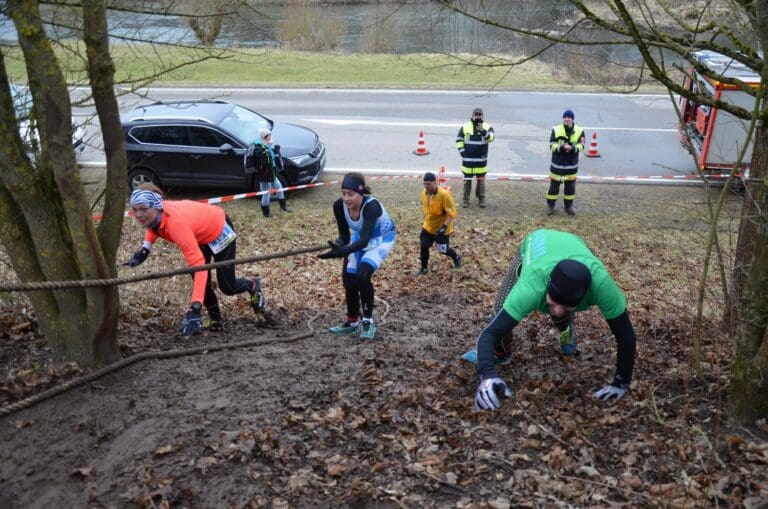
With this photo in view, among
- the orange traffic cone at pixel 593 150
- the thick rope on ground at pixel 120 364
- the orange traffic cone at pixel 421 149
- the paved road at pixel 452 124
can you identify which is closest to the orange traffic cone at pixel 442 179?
the paved road at pixel 452 124

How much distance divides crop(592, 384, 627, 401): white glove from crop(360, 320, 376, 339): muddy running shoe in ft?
8.62

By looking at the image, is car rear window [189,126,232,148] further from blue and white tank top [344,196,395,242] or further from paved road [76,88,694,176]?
blue and white tank top [344,196,395,242]

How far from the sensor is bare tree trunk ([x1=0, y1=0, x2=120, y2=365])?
4379mm

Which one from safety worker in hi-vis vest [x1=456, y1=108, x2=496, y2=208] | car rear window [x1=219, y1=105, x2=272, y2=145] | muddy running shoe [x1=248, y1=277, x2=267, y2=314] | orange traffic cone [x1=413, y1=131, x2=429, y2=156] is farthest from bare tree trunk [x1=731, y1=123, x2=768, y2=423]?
orange traffic cone [x1=413, y1=131, x2=429, y2=156]

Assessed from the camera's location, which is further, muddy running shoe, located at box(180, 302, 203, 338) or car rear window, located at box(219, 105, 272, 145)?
car rear window, located at box(219, 105, 272, 145)

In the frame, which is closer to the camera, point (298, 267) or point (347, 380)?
point (347, 380)

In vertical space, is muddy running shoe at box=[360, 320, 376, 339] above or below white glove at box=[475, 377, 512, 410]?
below

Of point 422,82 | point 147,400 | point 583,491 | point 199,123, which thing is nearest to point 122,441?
point 147,400

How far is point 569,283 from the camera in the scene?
177 inches

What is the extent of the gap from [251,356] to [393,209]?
7196 mm

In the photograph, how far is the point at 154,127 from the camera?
13680mm

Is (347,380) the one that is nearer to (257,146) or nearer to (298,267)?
(298,267)

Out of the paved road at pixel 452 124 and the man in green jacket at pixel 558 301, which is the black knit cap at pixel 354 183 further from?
the paved road at pixel 452 124

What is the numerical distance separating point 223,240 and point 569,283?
3.78m
